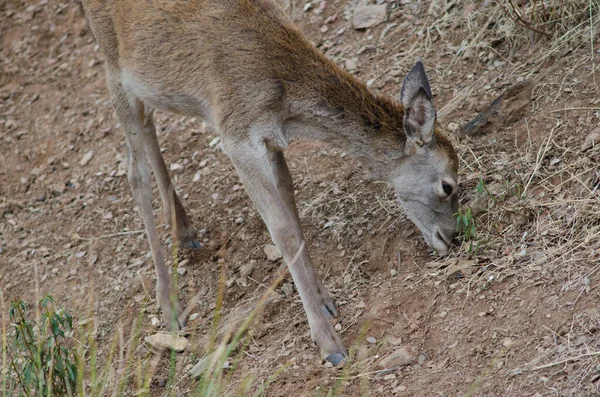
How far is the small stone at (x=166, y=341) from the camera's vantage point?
21.1 feet

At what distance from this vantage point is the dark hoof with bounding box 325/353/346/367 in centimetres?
568

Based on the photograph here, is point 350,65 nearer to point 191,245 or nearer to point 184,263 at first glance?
point 191,245

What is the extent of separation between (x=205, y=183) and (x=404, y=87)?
2.82 meters

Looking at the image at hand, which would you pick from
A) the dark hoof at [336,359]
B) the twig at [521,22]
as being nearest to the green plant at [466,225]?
the dark hoof at [336,359]

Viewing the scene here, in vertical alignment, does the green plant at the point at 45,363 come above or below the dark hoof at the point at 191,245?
above

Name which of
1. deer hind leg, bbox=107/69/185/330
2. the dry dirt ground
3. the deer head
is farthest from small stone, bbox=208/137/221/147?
the deer head

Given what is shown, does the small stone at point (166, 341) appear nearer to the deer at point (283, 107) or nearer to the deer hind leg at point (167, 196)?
the deer at point (283, 107)

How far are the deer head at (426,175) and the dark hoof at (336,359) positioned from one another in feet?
3.88

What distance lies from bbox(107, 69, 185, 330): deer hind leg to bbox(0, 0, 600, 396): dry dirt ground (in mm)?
224

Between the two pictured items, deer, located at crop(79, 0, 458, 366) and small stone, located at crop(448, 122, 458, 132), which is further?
small stone, located at crop(448, 122, 458, 132)

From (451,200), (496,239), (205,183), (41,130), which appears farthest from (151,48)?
(41,130)

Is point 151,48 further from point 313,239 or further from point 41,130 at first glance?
point 41,130

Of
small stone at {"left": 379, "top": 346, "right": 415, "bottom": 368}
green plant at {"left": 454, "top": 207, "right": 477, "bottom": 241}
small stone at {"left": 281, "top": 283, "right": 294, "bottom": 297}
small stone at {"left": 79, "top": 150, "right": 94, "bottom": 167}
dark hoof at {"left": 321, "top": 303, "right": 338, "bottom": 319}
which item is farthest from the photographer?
small stone at {"left": 79, "top": 150, "right": 94, "bottom": 167}

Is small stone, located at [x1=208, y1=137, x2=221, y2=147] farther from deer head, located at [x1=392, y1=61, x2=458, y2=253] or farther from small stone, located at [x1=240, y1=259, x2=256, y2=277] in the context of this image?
deer head, located at [x1=392, y1=61, x2=458, y2=253]
